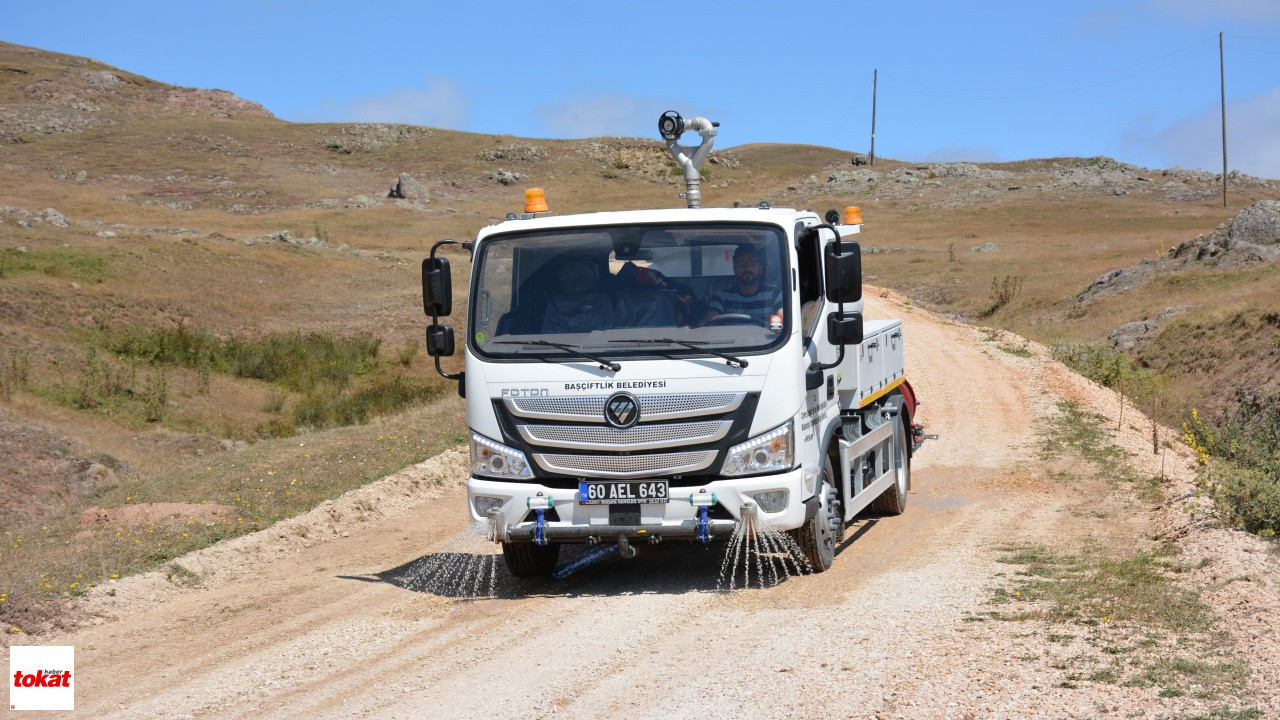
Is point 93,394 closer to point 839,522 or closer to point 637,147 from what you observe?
point 839,522

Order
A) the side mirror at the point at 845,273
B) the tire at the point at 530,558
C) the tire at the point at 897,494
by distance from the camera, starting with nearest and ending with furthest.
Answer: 1. the side mirror at the point at 845,273
2. the tire at the point at 530,558
3. the tire at the point at 897,494

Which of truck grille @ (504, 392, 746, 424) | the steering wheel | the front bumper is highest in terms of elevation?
the steering wheel

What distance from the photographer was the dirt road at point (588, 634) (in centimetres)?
617

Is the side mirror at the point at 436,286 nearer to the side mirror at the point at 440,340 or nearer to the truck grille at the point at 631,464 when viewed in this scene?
the side mirror at the point at 440,340

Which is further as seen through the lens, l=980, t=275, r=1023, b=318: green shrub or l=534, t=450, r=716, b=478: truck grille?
l=980, t=275, r=1023, b=318: green shrub

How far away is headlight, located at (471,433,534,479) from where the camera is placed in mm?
8500

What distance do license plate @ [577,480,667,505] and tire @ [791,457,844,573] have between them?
115cm

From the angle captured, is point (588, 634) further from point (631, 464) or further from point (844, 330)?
point (844, 330)

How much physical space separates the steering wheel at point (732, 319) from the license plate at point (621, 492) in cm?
120

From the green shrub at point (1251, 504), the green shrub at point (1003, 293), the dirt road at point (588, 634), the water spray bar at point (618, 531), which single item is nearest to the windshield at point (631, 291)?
the water spray bar at point (618, 531)

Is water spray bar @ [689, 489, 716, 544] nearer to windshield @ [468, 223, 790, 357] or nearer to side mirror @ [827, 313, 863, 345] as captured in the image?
windshield @ [468, 223, 790, 357]

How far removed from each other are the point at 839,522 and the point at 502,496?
276 centimetres

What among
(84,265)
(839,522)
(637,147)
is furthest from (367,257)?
(637,147)

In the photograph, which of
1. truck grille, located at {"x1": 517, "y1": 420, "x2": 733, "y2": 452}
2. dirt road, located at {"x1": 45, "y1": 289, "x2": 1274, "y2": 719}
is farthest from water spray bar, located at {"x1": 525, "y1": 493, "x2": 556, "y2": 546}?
dirt road, located at {"x1": 45, "y1": 289, "x2": 1274, "y2": 719}
